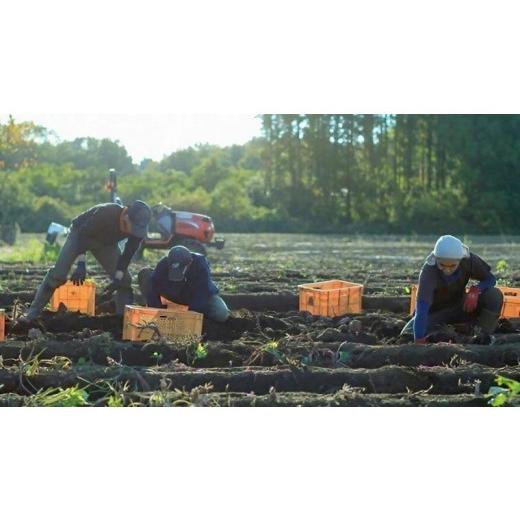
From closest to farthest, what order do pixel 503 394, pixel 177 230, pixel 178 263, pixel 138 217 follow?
pixel 503 394, pixel 178 263, pixel 138 217, pixel 177 230

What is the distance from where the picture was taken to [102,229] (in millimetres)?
8695

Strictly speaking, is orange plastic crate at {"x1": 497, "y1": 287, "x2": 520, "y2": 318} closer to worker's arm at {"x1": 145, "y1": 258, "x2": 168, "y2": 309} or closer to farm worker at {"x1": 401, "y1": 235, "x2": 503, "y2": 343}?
farm worker at {"x1": 401, "y1": 235, "x2": 503, "y2": 343}

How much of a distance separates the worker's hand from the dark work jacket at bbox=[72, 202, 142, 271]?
3.09 metres

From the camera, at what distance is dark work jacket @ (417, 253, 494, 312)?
724cm

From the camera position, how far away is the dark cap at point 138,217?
330 inches

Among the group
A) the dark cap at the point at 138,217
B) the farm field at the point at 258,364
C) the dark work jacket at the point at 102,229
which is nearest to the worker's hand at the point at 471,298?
the farm field at the point at 258,364

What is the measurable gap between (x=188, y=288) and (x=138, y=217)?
2.68 ft

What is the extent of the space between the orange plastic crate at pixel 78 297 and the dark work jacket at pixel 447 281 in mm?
3603

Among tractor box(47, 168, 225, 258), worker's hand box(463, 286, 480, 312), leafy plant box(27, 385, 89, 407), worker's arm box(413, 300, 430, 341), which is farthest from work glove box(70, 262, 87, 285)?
tractor box(47, 168, 225, 258)

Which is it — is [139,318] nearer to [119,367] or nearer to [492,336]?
[119,367]

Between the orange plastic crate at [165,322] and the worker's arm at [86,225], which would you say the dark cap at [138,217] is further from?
the orange plastic crate at [165,322]

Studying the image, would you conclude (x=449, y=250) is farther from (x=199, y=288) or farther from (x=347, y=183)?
(x=347, y=183)

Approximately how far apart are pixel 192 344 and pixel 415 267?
1077 cm

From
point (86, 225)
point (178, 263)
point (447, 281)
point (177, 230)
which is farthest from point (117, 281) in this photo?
point (177, 230)
